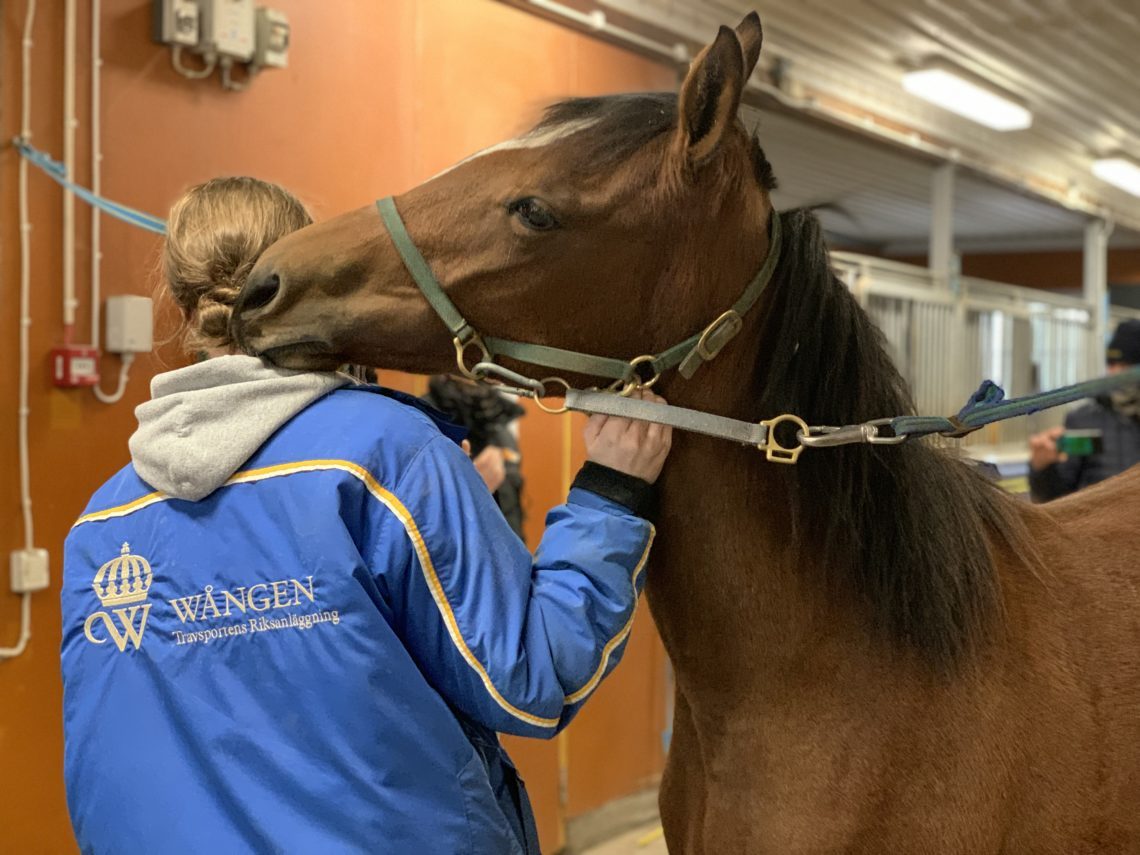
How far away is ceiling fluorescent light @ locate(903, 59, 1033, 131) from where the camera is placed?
485cm

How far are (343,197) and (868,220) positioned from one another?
8063 millimetres

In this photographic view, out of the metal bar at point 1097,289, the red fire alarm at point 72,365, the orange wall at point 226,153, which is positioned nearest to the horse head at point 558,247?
the orange wall at point 226,153

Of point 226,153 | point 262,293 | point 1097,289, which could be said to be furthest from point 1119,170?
point 262,293

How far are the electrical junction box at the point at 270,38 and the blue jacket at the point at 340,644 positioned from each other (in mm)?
1893

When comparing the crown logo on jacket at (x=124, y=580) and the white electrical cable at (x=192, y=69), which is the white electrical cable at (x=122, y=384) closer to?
the white electrical cable at (x=192, y=69)

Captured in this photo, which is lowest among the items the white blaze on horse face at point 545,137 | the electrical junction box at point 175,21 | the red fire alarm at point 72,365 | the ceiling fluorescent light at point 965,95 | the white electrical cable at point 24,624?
the white electrical cable at point 24,624

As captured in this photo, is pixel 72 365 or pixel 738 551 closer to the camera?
pixel 738 551

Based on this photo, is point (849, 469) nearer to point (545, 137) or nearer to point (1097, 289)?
point (545, 137)

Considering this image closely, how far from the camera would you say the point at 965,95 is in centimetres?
520

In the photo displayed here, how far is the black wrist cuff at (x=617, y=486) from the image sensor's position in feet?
3.64

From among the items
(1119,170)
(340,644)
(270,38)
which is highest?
(1119,170)

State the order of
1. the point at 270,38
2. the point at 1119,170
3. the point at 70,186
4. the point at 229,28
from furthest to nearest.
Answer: the point at 1119,170
the point at 270,38
the point at 229,28
the point at 70,186

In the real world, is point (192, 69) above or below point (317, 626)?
above

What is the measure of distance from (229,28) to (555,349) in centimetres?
182
